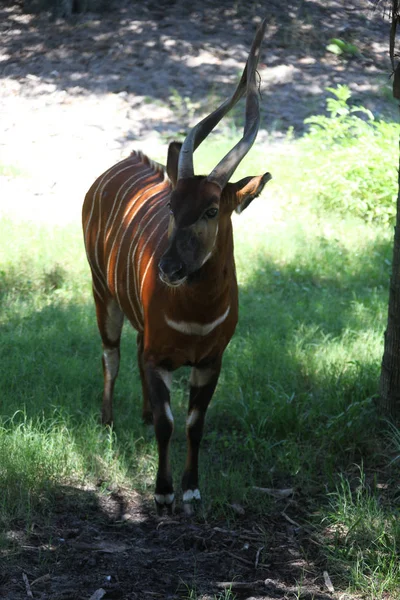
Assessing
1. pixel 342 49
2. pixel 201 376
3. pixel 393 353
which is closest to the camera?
pixel 201 376

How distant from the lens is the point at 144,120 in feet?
34.7

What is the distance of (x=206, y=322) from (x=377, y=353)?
1.92 m

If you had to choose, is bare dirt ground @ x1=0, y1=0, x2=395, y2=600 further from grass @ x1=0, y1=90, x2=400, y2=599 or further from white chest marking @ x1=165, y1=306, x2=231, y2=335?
white chest marking @ x1=165, y1=306, x2=231, y2=335

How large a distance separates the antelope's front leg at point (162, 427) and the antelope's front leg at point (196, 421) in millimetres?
109

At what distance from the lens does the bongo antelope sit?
3594 mm

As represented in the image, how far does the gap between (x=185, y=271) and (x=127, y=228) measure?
48.5 inches

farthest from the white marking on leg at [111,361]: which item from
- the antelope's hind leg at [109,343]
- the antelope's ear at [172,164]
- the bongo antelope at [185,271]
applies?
the antelope's ear at [172,164]

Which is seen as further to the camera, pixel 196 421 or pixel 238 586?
pixel 196 421

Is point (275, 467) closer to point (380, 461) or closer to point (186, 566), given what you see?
point (380, 461)

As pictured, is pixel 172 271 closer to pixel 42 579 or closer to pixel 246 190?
pixel 246 190

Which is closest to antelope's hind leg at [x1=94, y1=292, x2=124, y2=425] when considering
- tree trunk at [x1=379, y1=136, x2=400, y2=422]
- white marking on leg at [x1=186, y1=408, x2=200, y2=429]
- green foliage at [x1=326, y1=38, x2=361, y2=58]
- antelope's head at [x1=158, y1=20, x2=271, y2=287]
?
white marking on leg at [x1=186, y1=408, x2=200, y2=429]

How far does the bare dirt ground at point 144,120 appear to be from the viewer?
3.42 m

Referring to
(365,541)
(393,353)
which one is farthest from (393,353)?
(365,541)

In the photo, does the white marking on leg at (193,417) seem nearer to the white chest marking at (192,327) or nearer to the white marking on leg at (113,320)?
the white chest marking at (192,327)
